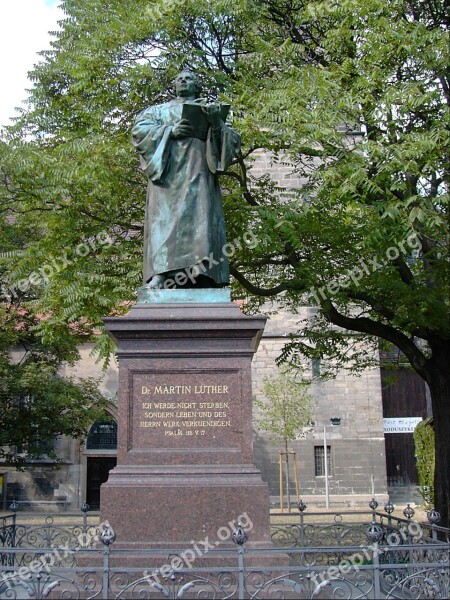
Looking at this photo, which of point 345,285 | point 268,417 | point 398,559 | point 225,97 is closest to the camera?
point 398,559

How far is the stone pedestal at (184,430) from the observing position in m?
6.58

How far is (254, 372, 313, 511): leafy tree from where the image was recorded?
24797 mm

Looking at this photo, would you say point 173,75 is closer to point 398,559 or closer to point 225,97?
point 225,97

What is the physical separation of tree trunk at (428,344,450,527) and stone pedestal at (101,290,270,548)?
20.9 feet

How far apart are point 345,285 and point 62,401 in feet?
39.4

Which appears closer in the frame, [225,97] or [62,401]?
[225,97]

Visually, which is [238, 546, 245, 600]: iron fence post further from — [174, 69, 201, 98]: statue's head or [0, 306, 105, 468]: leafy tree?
[0, 306, 105, 468]: leafy tree

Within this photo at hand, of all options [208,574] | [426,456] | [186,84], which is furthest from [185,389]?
[426,456]

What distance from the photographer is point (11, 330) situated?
20812 millimetres

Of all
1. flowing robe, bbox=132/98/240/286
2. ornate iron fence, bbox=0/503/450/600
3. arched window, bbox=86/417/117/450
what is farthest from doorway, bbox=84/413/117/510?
ornate iron fence, bbox=0/503/450/600

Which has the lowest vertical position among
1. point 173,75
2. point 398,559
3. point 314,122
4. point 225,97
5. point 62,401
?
point 398,559

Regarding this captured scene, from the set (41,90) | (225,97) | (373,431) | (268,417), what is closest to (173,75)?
(225,97)

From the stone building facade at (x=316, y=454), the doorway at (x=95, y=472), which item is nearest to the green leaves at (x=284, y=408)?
the stone building facade at (x=316, y=454)

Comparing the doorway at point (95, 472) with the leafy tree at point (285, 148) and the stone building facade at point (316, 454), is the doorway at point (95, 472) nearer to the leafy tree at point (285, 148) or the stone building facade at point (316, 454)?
the stone building facade at point (316, 454)
